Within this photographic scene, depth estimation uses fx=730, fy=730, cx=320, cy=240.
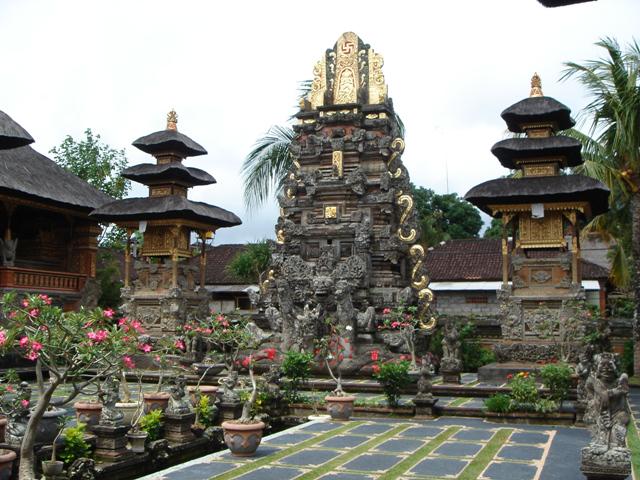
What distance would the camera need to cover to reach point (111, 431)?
1008 cm

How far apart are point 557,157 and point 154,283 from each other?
1396cm

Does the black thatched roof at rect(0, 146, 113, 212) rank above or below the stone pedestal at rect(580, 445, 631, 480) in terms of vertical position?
above

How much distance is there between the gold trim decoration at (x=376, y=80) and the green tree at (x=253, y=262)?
8.66 meters

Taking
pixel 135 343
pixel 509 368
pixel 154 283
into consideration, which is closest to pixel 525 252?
pixel 509 368

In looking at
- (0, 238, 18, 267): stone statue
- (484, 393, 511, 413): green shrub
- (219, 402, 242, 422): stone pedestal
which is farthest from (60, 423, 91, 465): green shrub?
(0, 238, 18, 267): stone statue

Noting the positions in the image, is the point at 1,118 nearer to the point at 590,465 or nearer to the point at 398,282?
the point at 398,282

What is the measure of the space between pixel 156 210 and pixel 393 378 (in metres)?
12.7

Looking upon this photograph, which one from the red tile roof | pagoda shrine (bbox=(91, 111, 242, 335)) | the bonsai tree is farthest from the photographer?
the red tile roof

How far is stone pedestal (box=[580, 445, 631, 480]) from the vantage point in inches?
311

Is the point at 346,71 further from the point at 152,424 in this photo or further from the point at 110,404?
the point at 110,404

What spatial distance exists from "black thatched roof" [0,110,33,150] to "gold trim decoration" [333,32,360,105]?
1139 centimetres

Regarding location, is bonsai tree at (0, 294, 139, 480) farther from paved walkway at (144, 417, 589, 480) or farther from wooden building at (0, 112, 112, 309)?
wooden building at (0, 112, 112, 309)

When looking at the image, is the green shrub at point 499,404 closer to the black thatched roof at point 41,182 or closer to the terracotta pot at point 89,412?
the terracotta pot at point 89,412

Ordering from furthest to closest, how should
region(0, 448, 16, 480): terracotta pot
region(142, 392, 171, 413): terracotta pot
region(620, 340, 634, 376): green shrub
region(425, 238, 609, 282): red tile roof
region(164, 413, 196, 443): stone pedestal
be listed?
region(425, 238, 609, 282): red tile roof, region(620, 340, 634, 376): green shrub, region(142, 392, 171, 413): terracotta pot, region(164, 413, 196, 443): stone pedestal, region(0, 448, 16, 480): terracotta pot
